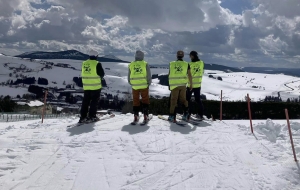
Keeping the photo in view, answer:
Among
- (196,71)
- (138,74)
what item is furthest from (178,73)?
(138,74)

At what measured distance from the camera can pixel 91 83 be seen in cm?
1031

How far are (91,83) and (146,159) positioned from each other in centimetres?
439

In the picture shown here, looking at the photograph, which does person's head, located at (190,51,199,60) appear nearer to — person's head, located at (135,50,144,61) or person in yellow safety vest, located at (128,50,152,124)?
person in yellow safety vest, located at (128,50,152,124)

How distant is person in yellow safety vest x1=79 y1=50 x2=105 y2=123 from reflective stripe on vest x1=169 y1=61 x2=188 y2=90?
6.95ft

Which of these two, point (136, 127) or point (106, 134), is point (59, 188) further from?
point (136, 127)

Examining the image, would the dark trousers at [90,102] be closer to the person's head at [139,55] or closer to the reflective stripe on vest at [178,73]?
the person's head at [139,55]

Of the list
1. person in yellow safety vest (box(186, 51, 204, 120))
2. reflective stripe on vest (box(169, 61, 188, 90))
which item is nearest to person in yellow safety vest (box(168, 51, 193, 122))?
reflective stripe on vest (box(169, 61, 188, 90))

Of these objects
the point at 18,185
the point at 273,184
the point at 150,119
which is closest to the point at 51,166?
the point at 18,185

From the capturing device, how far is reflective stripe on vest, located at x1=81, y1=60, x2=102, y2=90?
10164mm

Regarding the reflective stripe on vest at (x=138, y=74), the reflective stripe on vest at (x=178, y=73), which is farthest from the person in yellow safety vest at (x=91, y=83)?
the reflective stripe on vest at (x=178, y=73)

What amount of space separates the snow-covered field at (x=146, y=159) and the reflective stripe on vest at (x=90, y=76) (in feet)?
4.68

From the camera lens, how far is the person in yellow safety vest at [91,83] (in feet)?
33.4

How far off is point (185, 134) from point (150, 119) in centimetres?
249

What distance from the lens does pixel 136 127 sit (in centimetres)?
977
